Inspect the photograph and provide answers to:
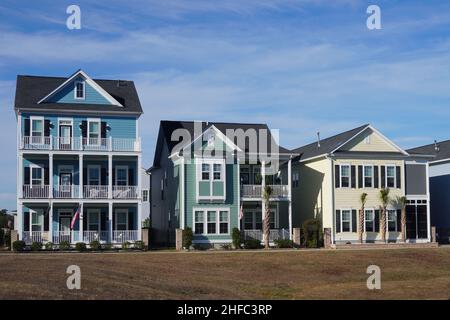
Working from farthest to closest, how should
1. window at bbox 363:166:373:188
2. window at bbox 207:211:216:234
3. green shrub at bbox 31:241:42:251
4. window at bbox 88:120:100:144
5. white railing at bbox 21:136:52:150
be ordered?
1. window at bbox 363:166:373:188
2. window at bbox 88:120:100:144
3. window at bbox 207:211:216:234
4. white railing at bbox 21:136:52:150
5. green shrub at bbox 31:241:42:251

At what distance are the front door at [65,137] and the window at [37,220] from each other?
15.0 feet

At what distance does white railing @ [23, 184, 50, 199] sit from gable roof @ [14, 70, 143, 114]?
4917 mm

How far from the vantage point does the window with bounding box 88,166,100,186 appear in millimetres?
45781

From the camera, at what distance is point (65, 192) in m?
43.7

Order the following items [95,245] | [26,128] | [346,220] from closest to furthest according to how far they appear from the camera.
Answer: [95,245] < [26,128] < [346,220]

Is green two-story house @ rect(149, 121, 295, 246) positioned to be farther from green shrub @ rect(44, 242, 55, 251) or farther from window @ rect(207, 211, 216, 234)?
green shrub @ rect(44, 242, 55, 251)

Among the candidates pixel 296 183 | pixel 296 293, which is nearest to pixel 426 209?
pixel 296 183

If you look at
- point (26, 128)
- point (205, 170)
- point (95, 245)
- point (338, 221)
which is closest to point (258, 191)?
point (205, 170)

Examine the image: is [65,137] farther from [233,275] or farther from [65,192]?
[233,275]

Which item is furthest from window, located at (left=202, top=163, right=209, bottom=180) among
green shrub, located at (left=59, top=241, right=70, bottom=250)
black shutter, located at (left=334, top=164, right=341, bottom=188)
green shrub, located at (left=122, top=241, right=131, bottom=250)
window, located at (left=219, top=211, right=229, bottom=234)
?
green shrub, located at (left=59, top=241, right=70, bottom=250)

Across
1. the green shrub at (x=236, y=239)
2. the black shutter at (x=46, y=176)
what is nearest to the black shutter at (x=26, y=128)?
the black shutter at (x=46, y=176)

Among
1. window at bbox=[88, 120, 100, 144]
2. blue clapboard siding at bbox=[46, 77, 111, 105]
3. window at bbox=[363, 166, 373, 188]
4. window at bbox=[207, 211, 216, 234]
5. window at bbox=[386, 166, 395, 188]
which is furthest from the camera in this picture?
window at bbox=[386, 166, 395, 188]

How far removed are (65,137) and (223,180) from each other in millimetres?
10401

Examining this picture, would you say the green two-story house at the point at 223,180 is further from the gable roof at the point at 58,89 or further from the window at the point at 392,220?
the window at the point at 392,220
